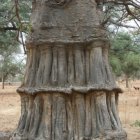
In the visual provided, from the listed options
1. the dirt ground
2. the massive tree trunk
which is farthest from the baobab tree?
the dirt ground

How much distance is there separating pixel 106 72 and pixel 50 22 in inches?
33.7

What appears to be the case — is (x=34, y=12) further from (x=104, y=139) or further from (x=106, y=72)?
(x=104, y=139)

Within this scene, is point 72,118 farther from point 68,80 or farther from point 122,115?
point 122,115

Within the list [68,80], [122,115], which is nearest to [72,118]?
[68,80]

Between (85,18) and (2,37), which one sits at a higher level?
(2,37)

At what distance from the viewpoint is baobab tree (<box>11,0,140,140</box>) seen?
5.25m

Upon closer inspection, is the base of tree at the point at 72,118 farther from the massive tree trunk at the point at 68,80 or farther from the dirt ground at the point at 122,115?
the dirt ground at the point at 122,115

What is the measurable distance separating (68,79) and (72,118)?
0.43 metres

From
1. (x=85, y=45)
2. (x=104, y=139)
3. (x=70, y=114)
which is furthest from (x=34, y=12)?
(x=104, y=139)

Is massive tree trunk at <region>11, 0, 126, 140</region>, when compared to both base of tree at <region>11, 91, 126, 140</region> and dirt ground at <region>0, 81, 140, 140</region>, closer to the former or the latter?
Answer: base of tree at <region>11, 91, 126, 140</region>

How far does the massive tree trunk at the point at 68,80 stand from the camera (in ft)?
17.2

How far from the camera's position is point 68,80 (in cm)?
531

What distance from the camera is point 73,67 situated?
5.39 metres

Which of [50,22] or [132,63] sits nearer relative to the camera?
[50,22]
